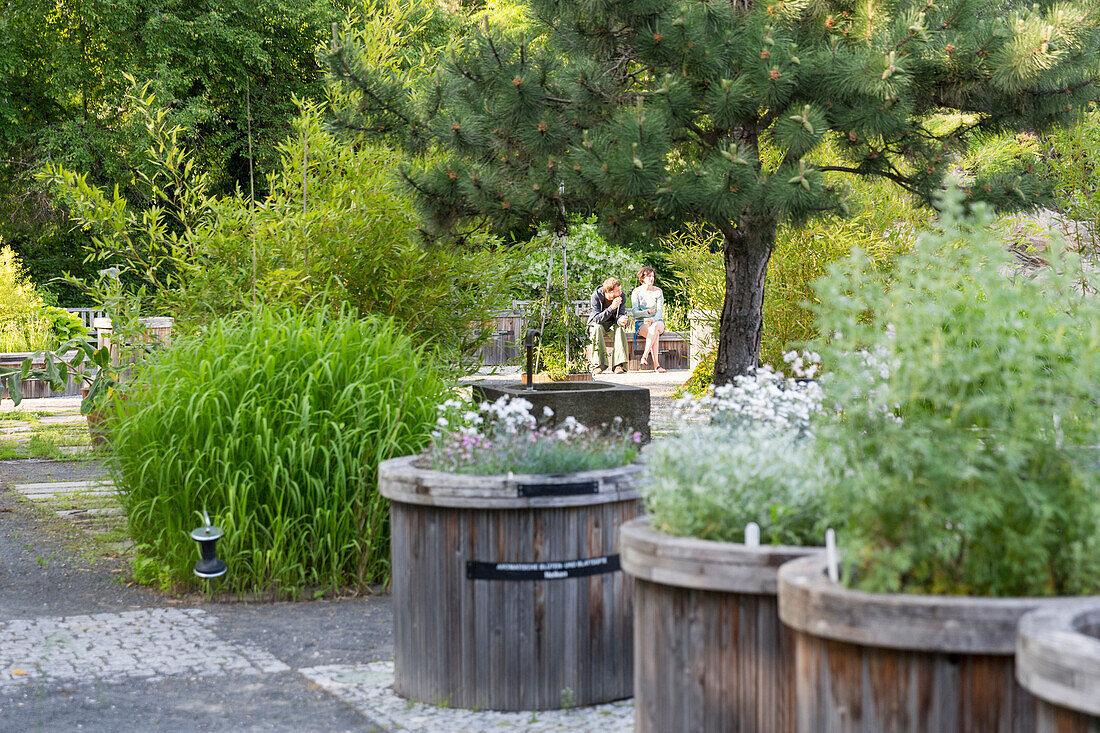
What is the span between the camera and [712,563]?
9.57ft

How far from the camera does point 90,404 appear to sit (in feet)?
21.7

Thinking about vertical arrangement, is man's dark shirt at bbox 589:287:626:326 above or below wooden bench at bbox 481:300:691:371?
above

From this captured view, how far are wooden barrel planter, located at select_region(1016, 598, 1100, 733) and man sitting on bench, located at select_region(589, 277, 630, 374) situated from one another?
1330 centimetres

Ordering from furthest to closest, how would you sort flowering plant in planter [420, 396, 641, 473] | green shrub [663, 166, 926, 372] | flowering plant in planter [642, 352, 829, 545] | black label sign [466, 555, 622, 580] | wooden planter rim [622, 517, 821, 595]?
green shrub [663, 166, 926, 372], flowering plant in planter [420, 396, 641, 473], black label sign [466, 555, 622, 580], flowering plant in planter [642, 352, 829, 545], wooden planter rim [622, 517, 821, 595]

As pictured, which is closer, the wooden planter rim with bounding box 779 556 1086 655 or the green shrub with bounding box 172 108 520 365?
the wooden planter rim with bounding box 779 556 1086 655

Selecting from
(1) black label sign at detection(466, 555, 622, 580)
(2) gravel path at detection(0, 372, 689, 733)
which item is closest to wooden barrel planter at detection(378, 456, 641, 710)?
(1) black label sign at detection(466, 555, 622, 580)

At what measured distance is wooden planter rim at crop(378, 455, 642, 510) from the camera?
3.89 meters

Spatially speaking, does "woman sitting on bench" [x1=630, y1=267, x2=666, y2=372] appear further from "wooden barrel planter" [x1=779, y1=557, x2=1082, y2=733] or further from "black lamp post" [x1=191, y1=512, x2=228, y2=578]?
"wooden barrel planter" [x1=779, y1=557, x2=1082, y2=733]

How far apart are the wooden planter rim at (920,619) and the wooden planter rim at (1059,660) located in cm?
8

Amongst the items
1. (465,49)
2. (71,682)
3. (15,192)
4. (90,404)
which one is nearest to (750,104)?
(465,49)

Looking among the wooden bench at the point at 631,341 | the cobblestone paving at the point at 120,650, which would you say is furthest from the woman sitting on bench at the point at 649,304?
the cobblestone paving at the point at 120,650

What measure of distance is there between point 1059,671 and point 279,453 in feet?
13.5

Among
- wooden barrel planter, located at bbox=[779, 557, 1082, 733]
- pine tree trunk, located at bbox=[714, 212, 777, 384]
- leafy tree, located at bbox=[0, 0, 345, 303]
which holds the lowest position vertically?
wooden barrel planter, located at bbox=[779, 557, 1082, 733]

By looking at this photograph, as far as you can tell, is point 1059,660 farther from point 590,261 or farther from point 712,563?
point 590,261
